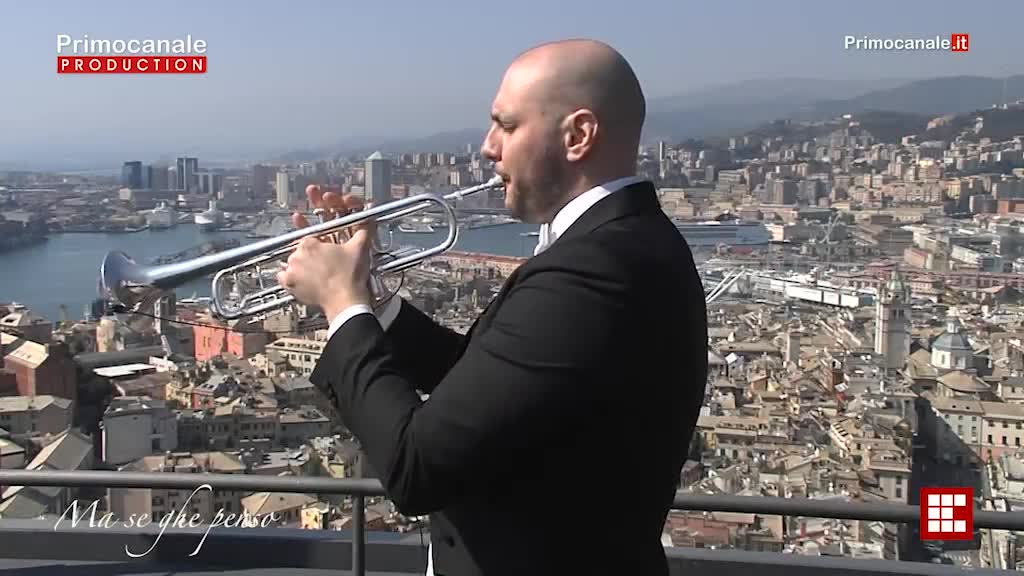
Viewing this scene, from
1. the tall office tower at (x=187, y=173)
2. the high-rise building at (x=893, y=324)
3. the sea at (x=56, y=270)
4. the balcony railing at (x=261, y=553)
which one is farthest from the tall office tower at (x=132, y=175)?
the high-rise building at (x=893, y=324)

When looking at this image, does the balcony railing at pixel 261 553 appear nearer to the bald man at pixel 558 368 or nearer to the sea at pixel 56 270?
the sea at pixel 56 270

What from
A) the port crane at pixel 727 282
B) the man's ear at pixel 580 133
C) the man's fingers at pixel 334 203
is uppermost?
the man's ear at pixel 580 133

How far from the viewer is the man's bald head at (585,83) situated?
829 millimetres

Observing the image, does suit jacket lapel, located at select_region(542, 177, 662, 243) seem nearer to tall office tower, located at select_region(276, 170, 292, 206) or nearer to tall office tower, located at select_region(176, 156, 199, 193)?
tall office tower, located at select_region(276, 170, 292, 206)

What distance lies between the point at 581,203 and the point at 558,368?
17cm

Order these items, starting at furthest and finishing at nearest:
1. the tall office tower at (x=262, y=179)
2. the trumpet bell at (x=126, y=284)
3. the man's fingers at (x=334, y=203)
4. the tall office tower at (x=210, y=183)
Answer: the tall office tower at (x=210, y=183), the tall office tower at (x=262, y=179), the trumpet bell at (x=126, y=284), the man's fingers at (x=334, y=203)

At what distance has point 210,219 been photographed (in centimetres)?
379

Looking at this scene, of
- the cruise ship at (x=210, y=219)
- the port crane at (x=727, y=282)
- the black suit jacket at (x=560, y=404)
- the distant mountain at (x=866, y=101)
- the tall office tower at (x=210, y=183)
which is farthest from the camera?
the distant mountain at (x=866, y=101)

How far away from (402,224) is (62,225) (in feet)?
13.1

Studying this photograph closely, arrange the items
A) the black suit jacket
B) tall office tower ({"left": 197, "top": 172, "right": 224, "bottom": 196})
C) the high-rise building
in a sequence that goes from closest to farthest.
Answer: the black suit jacket → tall office tower ({"left": 197, "top": 172, "right": 224, "bottom": 196}) → the high-rise building

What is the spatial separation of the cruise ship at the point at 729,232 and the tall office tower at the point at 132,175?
3.09 m

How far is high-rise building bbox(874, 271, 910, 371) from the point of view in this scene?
228 inches

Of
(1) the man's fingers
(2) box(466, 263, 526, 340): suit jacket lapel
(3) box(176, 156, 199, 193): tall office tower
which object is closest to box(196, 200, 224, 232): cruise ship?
(3) box(176, 156, 199, 193): tall office tower

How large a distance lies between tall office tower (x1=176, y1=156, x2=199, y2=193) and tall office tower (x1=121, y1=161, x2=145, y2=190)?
22cm
